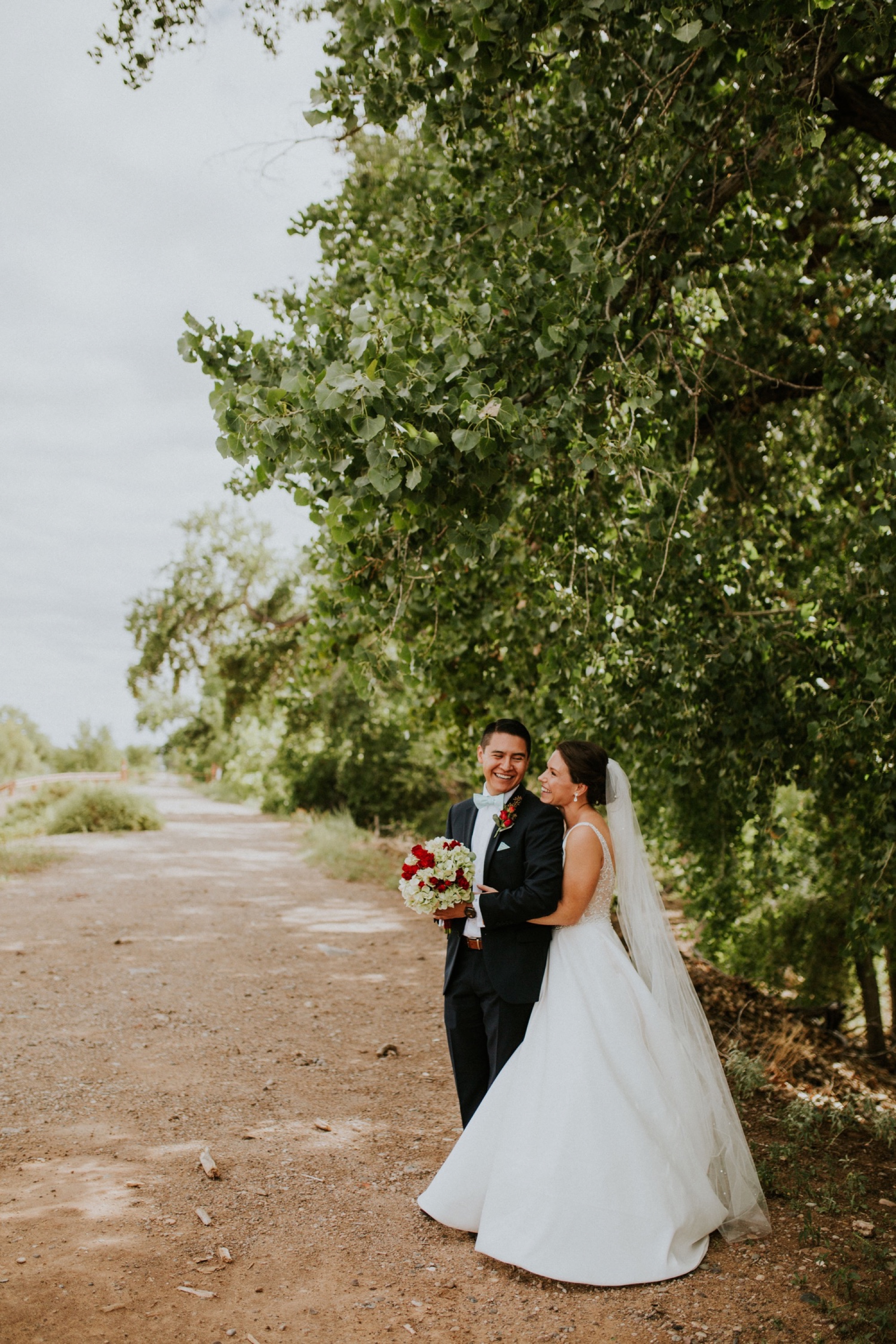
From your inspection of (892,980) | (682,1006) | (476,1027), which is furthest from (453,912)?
(892,980)

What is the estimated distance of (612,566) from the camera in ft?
19.2

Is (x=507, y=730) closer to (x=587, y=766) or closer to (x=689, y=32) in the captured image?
(x=587, y=766)

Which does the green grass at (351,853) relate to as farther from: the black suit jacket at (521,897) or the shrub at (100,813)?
the black suit jacket at (521,897)

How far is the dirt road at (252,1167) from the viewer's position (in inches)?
119

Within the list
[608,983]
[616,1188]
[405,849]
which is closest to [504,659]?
[608,983]

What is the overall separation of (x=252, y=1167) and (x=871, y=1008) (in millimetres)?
8082

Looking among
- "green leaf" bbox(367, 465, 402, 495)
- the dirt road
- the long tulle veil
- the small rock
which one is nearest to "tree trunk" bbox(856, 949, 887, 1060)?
the dirt road

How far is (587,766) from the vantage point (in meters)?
3.86

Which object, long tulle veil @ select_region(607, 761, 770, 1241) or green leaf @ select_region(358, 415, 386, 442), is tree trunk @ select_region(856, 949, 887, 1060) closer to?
long tulle veil @ select_region(607, 761, 770, 1241)

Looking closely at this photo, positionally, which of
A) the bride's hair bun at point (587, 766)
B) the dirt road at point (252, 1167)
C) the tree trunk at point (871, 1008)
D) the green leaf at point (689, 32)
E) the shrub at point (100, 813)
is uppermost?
the green leaf at point (689, 32)

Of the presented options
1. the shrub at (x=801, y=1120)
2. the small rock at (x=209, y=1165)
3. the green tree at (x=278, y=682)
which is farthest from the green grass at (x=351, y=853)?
the small rock at (x=209, y=1165)

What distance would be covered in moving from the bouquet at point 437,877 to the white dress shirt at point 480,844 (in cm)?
9

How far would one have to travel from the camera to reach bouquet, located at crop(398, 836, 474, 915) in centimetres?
357

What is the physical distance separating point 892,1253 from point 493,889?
209cm
